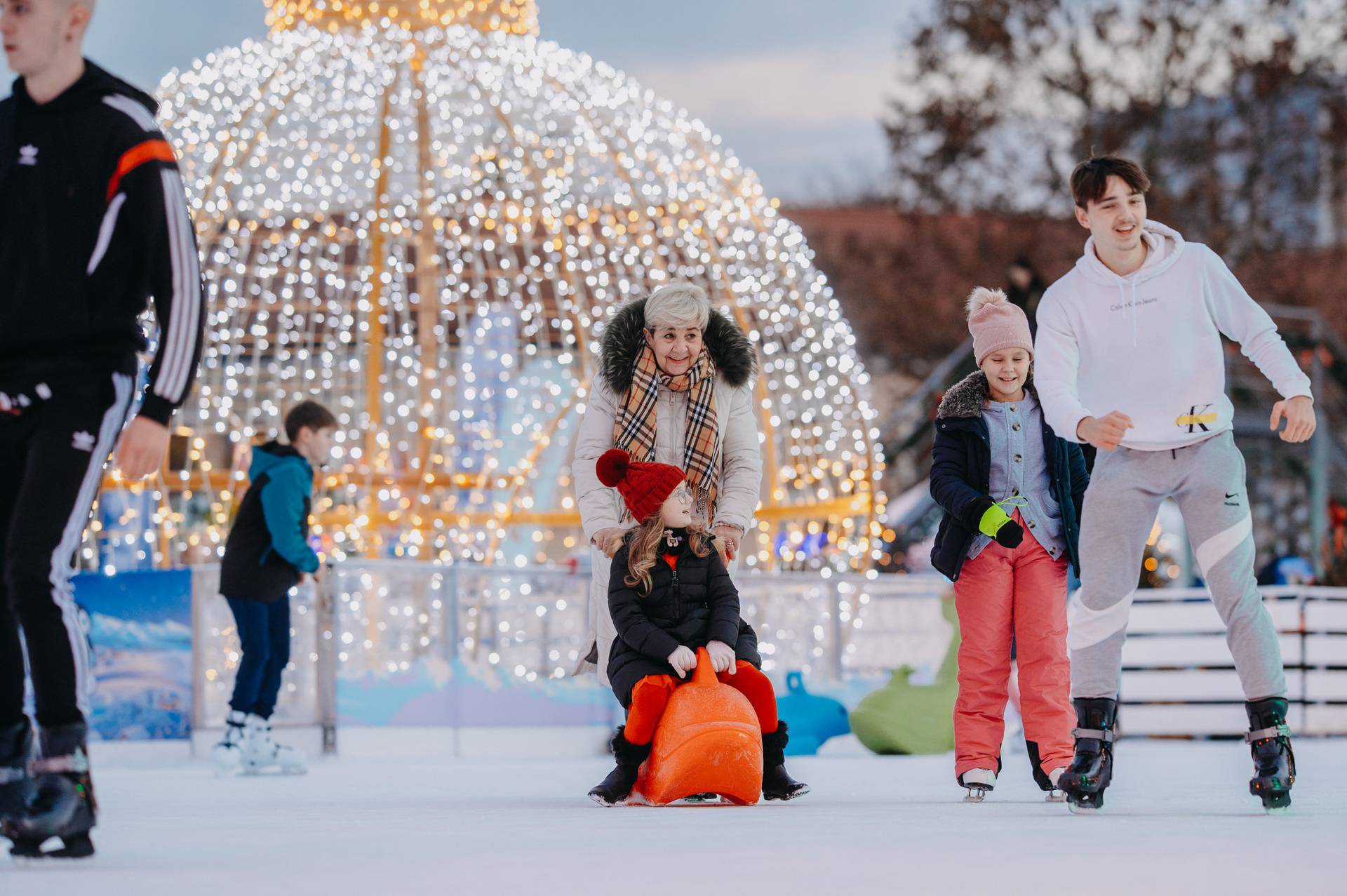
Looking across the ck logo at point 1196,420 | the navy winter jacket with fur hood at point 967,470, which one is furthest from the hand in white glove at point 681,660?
the ck logo at point 1196,420

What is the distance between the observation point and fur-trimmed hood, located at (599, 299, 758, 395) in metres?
5.99

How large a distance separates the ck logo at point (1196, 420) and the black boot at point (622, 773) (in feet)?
5.74

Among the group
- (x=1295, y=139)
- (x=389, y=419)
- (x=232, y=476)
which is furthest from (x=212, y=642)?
(x=1295, y=139)

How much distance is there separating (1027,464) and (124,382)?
2742mm

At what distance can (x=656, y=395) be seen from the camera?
5977 millimetres

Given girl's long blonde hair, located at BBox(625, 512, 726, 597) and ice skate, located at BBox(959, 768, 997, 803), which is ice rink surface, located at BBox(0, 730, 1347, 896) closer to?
ice skate, located at BBox(959, 768, 997, 803)

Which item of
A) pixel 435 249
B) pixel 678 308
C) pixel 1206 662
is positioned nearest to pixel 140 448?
pixel 678 308

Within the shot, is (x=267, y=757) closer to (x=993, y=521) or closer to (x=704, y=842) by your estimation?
(x=993, y=521)

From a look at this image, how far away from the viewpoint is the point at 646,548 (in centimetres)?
570

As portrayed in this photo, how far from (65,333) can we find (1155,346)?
266cm

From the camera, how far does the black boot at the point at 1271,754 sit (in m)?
4.84

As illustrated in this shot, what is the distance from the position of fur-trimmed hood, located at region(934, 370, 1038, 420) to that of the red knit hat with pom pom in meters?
0.79

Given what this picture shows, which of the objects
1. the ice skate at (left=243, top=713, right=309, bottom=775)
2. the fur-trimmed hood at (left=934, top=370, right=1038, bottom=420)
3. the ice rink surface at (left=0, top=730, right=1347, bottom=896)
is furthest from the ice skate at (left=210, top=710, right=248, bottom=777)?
the fur-trimmed hood at (left=934, top=370, right=1038, bottom=420)

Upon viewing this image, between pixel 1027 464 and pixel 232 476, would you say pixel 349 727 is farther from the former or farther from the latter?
pixel 1027 464
